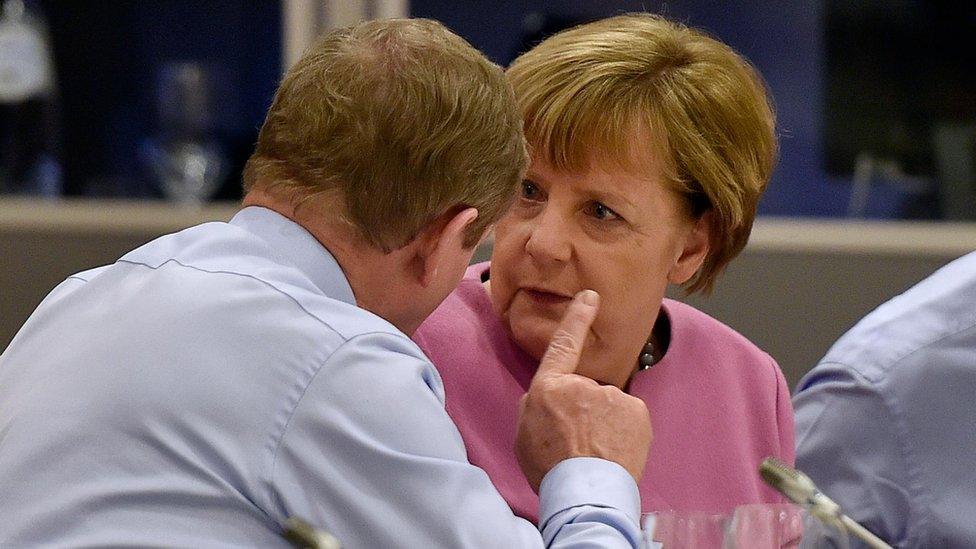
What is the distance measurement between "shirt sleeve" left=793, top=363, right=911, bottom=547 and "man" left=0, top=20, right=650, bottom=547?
23cm

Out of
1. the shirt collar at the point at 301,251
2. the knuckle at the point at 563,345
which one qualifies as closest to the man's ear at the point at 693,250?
the knuckle at the point at 563,345

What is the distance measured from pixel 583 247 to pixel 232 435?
0.56 metres

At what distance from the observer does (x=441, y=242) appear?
44.3 inches

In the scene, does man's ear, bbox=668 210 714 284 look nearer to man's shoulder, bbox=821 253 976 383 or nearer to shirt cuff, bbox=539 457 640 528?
man's shoulder, bbox=821 253 976 383

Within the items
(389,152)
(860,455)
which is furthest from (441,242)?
(860,455)

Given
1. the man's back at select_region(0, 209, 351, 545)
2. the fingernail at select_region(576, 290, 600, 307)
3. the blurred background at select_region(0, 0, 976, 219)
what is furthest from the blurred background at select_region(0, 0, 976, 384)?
the man's back at select_region(0, 209, 351, 545)

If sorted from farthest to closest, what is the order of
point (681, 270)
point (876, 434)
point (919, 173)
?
1. point (919, 173)
2. point (681, 270)
3. point (876, 434)

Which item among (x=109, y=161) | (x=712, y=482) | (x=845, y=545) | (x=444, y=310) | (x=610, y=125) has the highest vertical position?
(x=610, y=125)

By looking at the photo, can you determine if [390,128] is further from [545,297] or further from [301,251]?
[545,297]

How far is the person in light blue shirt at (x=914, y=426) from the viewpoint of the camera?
1.21 m

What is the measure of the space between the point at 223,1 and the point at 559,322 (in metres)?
2.54

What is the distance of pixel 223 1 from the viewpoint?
145 inches

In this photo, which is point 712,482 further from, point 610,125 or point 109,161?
point 109,161

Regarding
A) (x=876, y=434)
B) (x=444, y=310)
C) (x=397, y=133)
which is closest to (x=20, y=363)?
(x=397, y=133)
